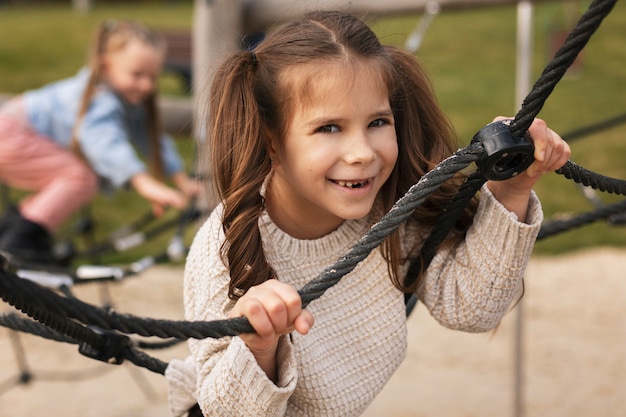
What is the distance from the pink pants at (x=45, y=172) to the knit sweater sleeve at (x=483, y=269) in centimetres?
171

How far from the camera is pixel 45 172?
2.76 m

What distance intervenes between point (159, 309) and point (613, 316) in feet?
5.96

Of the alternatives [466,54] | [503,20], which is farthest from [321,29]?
[503,20]

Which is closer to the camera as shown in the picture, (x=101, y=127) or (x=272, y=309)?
(x=272, y=309)

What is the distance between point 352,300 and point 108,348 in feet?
1.27

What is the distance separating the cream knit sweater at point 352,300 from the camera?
1160 mm

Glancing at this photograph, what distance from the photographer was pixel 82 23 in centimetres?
1195

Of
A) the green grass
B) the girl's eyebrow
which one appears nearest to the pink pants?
the girl's eyebrow

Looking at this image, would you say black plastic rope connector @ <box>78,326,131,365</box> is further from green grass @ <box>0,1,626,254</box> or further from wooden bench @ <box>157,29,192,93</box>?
wooden bench @ <box>157,29,192,93</box>

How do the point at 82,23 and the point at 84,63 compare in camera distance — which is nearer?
the point at 84,63

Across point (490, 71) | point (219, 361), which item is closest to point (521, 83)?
point (219, 361)

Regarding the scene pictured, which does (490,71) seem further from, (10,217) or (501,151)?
(501,151)

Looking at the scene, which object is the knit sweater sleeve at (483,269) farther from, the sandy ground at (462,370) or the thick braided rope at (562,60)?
the sandy ground at (462,370)

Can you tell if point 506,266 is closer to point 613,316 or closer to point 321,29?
point 321,29
